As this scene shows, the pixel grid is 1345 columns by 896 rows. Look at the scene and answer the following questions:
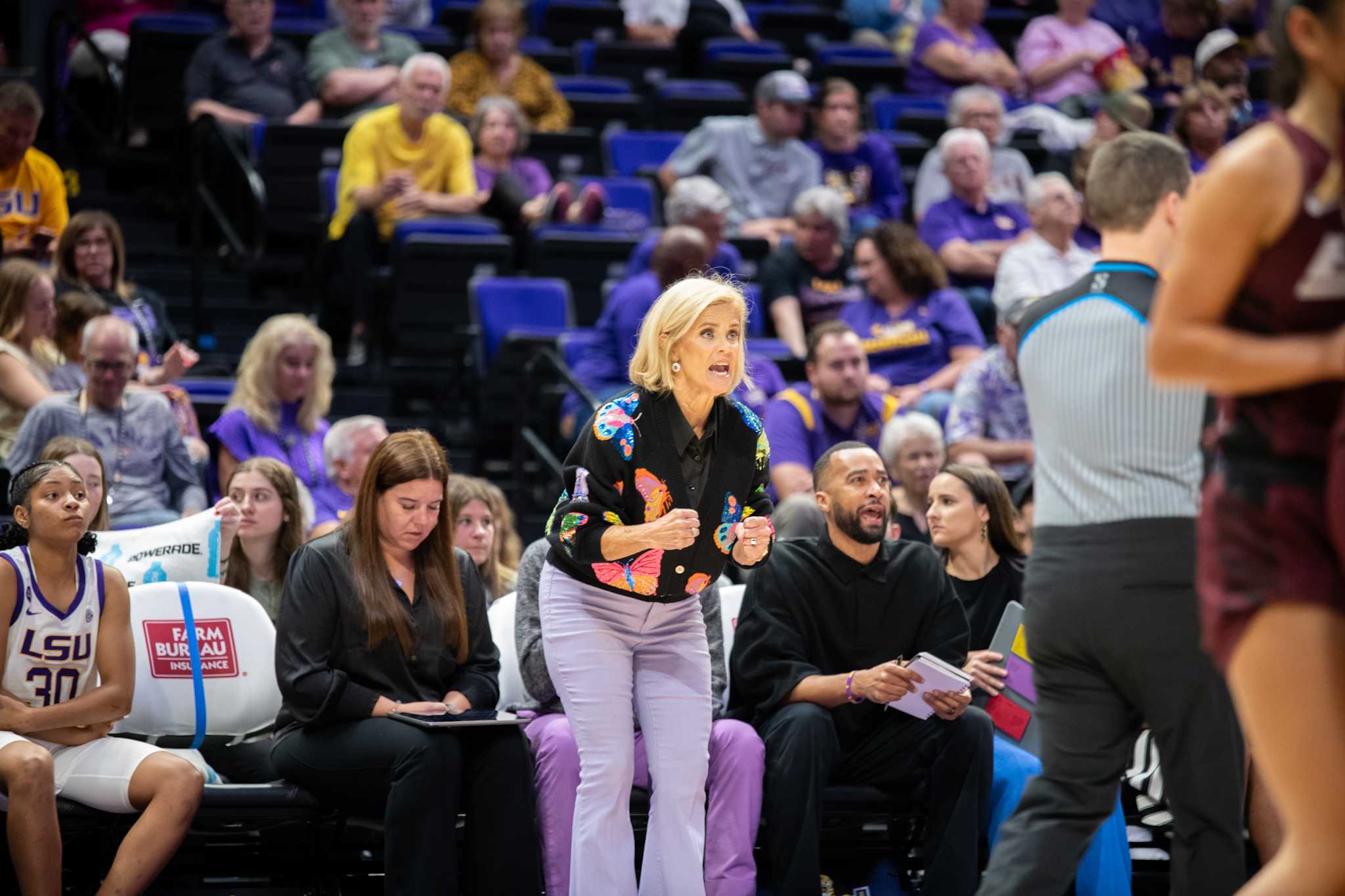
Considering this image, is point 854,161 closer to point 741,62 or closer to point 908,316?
point 741,62

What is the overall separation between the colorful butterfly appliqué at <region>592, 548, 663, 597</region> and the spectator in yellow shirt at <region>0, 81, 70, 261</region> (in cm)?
432

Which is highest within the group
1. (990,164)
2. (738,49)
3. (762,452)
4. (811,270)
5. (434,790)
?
(738,49)

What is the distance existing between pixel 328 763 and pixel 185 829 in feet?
1.24

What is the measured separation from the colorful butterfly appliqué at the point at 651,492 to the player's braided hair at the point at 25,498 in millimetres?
1543

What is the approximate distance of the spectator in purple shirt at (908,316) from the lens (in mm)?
7141

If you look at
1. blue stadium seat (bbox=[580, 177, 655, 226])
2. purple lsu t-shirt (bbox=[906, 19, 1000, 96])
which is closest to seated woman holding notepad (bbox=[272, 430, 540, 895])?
blue stadium seat (bbox=[580, 177, 655, 226])

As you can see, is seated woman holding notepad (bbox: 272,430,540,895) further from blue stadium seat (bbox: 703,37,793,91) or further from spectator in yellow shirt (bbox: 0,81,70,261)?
blue stadium seat (bbox: 703,37,793,91)

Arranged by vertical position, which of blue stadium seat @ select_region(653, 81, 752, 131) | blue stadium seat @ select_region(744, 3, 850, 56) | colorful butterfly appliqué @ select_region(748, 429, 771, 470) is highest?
blue stadium seat @ select_region(744, 3, 850, 56)

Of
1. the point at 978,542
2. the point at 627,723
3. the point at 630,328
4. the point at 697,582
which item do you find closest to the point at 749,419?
the point at 697,582

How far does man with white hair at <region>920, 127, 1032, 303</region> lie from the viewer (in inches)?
315

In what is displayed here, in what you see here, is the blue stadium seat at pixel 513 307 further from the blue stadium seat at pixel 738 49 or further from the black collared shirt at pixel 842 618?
the blue stadium seat at pixel 738 49

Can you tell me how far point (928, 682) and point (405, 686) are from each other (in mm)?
1374

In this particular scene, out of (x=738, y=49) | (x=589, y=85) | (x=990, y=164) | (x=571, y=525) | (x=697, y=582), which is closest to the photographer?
(x=571, y=525)

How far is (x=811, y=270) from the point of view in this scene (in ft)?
25.2
